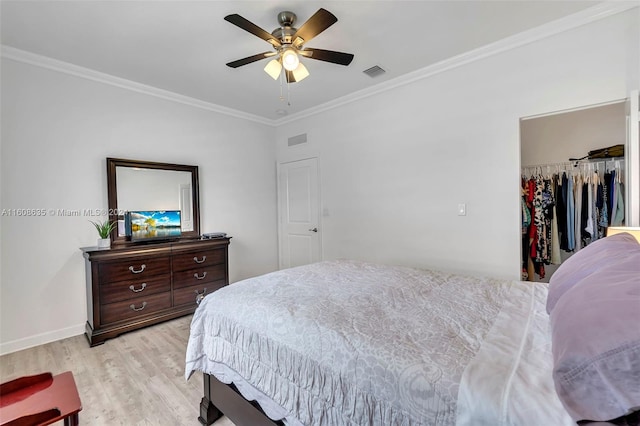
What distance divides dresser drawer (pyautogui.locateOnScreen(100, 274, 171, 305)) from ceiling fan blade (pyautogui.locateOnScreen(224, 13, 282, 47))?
2.53 m

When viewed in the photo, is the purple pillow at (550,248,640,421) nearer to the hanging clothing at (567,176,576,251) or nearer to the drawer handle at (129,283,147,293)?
the hanging clothing at (567,176,576,251)

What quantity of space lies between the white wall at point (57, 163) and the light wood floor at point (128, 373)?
0.34 metres

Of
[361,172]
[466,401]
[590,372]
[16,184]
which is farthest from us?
[361,172]

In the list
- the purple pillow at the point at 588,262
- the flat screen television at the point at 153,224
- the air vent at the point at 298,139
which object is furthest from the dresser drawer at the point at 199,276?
the purple pillow at the point at 588,262

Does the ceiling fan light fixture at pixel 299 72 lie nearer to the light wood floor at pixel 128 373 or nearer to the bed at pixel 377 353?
the bed at pixel 377 353

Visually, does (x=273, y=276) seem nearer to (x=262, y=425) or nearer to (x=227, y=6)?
(x=262, y=425)

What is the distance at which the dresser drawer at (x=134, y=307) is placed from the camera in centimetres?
272

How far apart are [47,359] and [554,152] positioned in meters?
5.50

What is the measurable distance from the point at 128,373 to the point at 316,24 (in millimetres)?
2823

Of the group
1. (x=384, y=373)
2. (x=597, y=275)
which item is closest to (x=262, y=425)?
(x=384, y=373)

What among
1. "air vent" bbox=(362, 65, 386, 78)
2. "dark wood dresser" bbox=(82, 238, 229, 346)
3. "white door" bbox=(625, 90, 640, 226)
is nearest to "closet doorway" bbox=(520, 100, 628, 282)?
"white door" bbox=(625, 90, 640, 226)

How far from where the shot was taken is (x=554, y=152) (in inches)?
134

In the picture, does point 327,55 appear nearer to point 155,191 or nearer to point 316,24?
point 316,24

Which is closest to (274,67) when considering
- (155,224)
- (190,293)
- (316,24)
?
(316,24)
